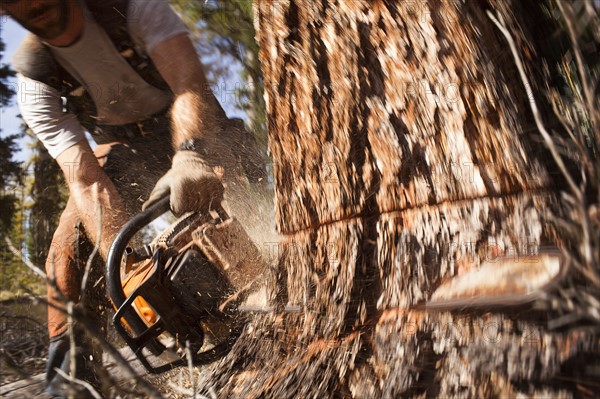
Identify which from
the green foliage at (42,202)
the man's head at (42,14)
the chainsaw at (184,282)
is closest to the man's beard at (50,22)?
the man's head at (42,14)

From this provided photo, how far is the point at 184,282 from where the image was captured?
201 cm

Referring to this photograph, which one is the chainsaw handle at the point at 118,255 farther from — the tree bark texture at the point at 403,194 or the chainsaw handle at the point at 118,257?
the tree bark texture at the point at 403,194

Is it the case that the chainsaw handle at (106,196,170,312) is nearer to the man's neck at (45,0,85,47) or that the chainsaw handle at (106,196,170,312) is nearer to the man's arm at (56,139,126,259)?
the man's arm at (56,139,126,259)

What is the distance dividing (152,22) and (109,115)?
59cm

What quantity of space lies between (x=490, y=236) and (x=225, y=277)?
1.10m

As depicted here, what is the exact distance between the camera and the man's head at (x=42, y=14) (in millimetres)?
2074

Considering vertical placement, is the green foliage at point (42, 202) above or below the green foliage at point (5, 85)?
below

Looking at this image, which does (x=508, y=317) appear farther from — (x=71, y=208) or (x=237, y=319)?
(x=71, y=208)

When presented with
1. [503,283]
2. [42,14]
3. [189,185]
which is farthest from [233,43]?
[503,283]

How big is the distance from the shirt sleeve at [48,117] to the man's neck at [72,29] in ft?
0.73

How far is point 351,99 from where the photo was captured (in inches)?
61.9

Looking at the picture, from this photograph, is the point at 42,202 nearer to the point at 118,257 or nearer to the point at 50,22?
the point at 50,22

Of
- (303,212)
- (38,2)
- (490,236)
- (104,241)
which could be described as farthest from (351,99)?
(38,2)

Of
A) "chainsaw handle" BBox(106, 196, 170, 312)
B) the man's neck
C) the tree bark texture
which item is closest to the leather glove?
"chainsaw handle" BBox(106, 196, 170, 312)
